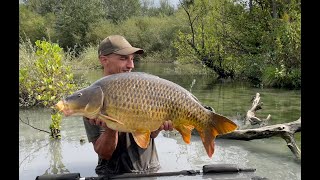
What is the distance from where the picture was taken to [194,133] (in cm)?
736

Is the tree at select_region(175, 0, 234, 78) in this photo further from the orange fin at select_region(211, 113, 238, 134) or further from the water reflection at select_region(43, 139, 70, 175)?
the orange fin at select_region(211, 113, 238, 134)

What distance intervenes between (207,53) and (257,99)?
1253 centimetres

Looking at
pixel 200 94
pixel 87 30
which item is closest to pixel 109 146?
pixel 200 94

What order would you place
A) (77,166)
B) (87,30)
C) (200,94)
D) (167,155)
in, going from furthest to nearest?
1. (87,30)
2. (200,94)
3. (167,155)
4. (77,166)

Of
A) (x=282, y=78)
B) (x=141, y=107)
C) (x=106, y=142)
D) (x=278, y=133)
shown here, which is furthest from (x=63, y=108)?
(x=282, y=78)

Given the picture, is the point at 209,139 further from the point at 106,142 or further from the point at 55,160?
the point at 55,160

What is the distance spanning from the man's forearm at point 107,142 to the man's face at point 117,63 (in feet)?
1.68

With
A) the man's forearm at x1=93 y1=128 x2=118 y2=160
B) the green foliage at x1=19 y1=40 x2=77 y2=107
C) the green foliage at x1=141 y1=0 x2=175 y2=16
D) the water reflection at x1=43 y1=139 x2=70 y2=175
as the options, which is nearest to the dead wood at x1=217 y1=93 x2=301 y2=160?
the water reflection at x1=43 y1=139 x2=70 y2=175

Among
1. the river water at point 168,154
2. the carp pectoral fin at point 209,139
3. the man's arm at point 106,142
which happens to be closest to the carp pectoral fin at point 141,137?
the carp pectoral fin at point 209,139

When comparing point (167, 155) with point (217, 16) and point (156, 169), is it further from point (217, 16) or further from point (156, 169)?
point (217, 16)

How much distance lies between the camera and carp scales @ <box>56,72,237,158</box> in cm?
278

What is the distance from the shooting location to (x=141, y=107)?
2846 millimetres

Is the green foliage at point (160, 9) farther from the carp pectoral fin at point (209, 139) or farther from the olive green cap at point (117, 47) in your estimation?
the carp pectoral fin at point (209, 139)
